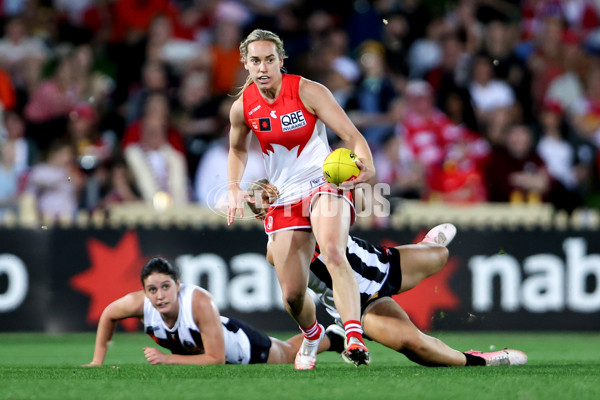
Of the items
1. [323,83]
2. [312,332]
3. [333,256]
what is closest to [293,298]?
A: [312,332]

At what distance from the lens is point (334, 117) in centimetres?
676

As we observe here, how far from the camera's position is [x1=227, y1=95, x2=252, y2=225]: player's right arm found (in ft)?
23.1

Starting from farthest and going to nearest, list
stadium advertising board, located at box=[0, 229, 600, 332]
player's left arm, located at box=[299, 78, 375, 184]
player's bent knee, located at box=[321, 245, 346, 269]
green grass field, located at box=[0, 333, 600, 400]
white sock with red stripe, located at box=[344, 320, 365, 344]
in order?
1. stadium advertising board, located at box=[0, 229, 600, 332]
2. player's left arm, located at box=[299, 78, 375, 184]
3. player's bent knee, located at box=[321, 245, 346, 269]
4. white sock with red stripe, located at box=[344, 320, 365, 344]
5. green grass field, located at box=[0, 333, 600, 400]

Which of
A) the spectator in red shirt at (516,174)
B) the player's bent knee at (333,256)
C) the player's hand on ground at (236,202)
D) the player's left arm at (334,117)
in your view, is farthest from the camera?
the spectator in red shirt at (516,174)

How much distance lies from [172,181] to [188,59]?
7.83ft

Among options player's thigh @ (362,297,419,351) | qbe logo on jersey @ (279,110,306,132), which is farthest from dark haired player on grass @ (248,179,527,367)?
qbe logo on jersey @ (279,110,306,132)

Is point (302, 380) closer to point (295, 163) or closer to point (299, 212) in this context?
point (299, 212)

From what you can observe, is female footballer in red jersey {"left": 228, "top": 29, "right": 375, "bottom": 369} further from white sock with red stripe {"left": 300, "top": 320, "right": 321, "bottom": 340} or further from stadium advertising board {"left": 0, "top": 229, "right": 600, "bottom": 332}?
stadium advertising board {"left": 0, "top": 229, "right": 600, "bottom": 332}

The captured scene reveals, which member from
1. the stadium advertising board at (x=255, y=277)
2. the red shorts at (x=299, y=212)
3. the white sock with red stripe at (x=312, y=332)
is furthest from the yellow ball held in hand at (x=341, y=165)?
the stadium advertising board at (x=255, y=277)

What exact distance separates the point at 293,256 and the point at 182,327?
53.4 inches

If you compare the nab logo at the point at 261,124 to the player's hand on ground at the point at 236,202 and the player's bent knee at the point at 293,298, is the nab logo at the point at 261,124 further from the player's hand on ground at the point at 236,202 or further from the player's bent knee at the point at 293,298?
the player's bent knee at the point at 293,298

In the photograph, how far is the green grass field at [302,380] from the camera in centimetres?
543

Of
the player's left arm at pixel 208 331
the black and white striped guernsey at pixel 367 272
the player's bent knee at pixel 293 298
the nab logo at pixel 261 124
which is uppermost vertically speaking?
the nab logo at pixel 261 124

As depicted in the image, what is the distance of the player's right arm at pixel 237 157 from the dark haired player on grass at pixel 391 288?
177mm
